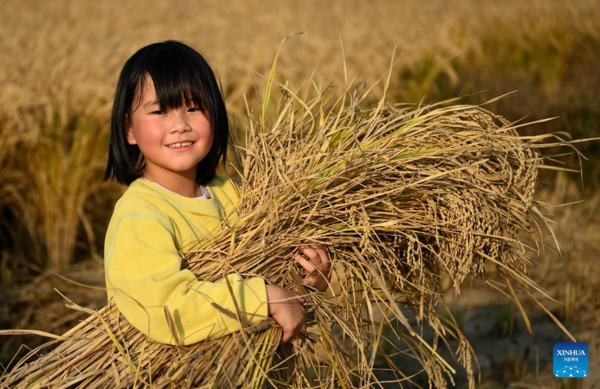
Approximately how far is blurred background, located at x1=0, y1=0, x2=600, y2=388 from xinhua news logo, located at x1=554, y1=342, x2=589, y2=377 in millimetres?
60

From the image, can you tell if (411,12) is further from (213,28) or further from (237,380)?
(237,380)

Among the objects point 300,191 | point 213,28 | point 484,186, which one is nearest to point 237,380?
point 300,191

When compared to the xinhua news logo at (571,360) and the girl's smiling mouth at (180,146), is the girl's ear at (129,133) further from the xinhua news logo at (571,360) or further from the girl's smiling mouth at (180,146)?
the xinhua news logo at (571,360)

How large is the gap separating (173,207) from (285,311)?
40 cm

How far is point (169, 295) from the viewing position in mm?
1490

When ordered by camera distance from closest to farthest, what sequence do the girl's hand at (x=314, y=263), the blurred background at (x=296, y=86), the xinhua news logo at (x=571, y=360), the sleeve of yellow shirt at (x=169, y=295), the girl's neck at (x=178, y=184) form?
the sleeve of yellow shirt at (x=169, y=295) < the girl's hand at (x=314, y=263) < the girl's neck at (x=178, y=184) < the xinhua news logo at (x=571, y=360) < the blurred background at (x=296, y=86)

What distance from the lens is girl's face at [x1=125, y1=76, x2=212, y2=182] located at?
1731 mm

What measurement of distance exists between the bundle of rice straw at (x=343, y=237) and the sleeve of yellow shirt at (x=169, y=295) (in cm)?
5

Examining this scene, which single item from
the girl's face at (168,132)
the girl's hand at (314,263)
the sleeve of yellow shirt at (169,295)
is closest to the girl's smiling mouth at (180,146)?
the girl's face at (168,132)

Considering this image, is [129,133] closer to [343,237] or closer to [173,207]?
[173,207]

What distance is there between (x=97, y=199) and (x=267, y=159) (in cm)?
223

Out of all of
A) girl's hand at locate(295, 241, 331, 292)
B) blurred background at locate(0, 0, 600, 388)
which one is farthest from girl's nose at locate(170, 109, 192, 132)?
girl's hand at locate(295, 241, 331, 292)

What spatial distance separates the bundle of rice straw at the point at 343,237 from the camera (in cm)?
155

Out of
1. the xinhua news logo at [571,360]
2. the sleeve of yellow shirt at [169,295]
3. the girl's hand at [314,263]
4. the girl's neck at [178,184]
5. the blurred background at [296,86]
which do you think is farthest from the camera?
the blurred background at [296,86]
